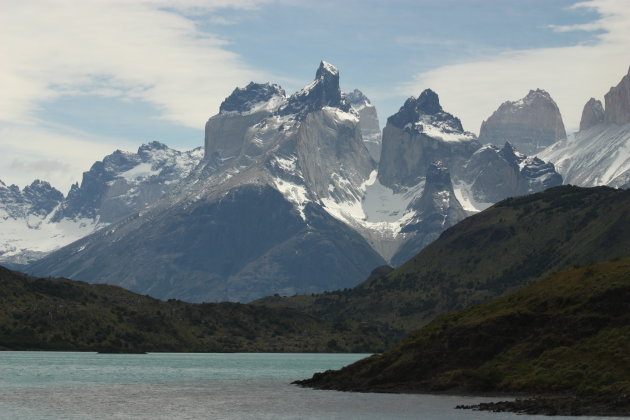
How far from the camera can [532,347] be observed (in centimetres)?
17000

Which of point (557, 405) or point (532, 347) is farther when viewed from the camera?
point (532, 347)

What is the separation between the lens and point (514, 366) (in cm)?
16825

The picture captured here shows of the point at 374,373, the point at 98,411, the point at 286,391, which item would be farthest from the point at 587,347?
the point at 98,411

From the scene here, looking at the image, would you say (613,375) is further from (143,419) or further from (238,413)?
(143,419)

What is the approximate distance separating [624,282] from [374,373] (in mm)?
46216

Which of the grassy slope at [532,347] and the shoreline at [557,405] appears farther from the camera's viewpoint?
the grassy slope at [532,347]

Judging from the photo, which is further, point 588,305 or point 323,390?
point 323,390

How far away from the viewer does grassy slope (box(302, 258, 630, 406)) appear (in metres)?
157

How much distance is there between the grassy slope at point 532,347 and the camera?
157 meters

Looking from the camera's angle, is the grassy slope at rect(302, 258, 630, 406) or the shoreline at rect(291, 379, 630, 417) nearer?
the shoreline at rect(291, 379, 630, 417)

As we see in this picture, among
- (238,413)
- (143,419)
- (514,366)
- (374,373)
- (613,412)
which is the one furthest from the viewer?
(374,373)

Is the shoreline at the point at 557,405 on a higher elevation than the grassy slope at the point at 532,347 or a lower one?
lower

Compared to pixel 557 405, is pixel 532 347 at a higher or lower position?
higher

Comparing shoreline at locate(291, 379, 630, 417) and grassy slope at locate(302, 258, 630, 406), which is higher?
grassy slope at locate(302, 258, 630, 406)
